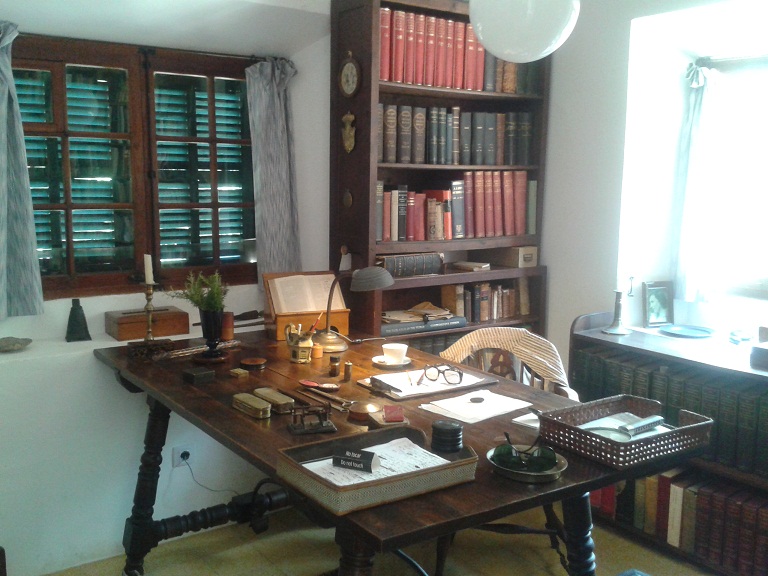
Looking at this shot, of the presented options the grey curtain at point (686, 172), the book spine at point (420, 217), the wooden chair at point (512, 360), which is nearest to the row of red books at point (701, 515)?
the wooden chair at point (512, 360)

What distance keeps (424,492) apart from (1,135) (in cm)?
220

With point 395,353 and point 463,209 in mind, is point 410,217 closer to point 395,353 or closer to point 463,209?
point 463,209

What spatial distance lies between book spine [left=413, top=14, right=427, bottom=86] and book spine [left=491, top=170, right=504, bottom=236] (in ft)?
2.02

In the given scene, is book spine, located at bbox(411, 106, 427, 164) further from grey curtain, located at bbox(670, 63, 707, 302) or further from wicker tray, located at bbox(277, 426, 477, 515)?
wicker tray, located at bbox(277, 426, 477, 515)

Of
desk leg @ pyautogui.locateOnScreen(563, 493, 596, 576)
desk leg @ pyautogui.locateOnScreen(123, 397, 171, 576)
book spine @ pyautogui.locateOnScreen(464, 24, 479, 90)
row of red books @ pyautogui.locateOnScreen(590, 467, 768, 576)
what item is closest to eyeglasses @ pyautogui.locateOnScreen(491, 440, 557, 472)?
desk leg @ pyautogui.locateOnScreen(563, 493, 596, 576)

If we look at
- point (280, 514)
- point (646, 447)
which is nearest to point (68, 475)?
point (280, 514)

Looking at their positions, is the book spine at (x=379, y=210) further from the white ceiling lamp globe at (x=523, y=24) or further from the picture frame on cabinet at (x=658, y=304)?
the white ceiling lamp globe at (x=523, y=24)

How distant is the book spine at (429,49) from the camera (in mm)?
3365

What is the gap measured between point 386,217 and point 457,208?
390mm

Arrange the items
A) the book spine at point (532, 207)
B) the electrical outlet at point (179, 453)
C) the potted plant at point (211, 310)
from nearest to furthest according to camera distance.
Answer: the potted plant at point (211, 310) → the electrical outlet at point (179, 453) → the book spine at point (532, 207)

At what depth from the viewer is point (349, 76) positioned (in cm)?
332

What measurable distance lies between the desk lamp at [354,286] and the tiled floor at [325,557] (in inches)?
34.2

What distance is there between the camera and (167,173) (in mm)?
3451

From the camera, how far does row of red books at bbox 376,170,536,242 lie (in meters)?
3.41
